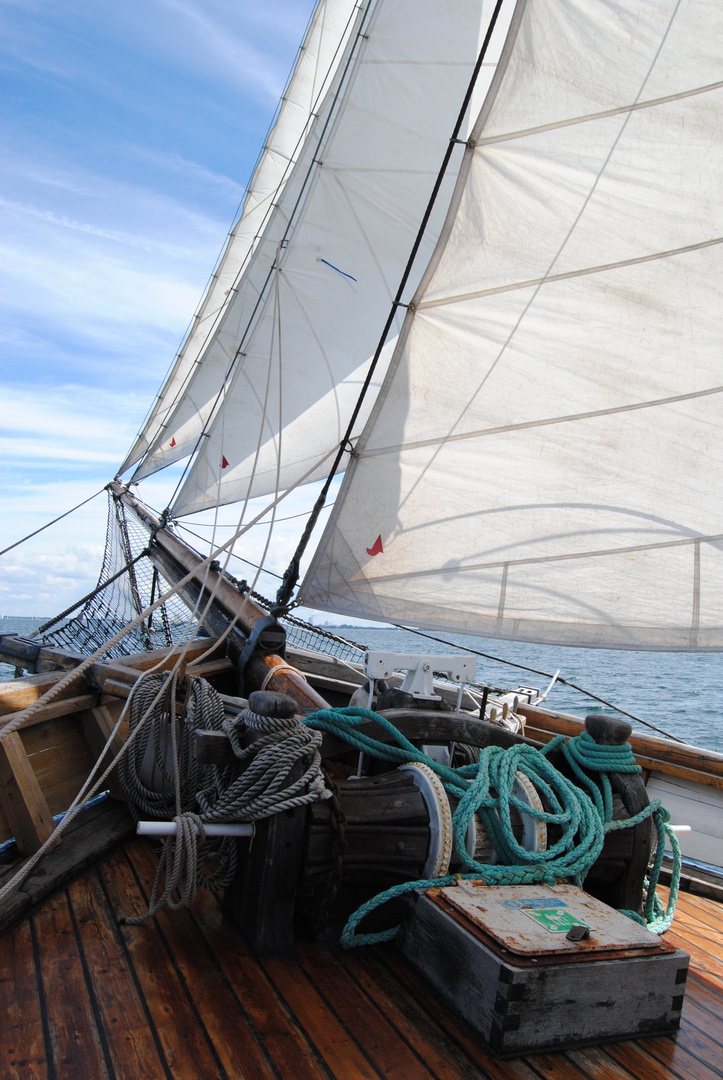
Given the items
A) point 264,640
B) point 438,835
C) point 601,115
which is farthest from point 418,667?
point 601,115

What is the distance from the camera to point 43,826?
2805mm

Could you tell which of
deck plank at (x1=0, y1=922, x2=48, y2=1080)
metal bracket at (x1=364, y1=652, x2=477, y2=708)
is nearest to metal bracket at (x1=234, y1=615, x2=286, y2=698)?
metal bracket at (x1=364, y1=652, x2=477, y2=708)

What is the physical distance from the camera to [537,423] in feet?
11.7

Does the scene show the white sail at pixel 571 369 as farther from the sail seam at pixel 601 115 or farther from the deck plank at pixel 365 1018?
the deck plank at pixel 365 1018

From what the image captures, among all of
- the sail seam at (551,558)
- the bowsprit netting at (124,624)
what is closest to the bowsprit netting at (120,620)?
the bowsprit netting at (124,624)

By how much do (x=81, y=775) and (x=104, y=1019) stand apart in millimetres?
1565

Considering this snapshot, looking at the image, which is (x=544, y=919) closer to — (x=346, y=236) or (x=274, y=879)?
(x=274, y=879)

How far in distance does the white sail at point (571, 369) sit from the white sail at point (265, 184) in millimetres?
10183

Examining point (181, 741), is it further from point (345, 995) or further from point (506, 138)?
point (506, 138)

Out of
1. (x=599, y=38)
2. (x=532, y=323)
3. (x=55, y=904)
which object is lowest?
(x=55, y=904)

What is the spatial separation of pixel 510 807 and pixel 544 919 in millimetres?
519

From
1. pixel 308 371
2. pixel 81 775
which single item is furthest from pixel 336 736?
pixel 308 371

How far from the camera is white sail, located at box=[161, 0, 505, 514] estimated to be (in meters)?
8.06

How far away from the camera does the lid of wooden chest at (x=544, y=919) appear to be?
79.4 inches
